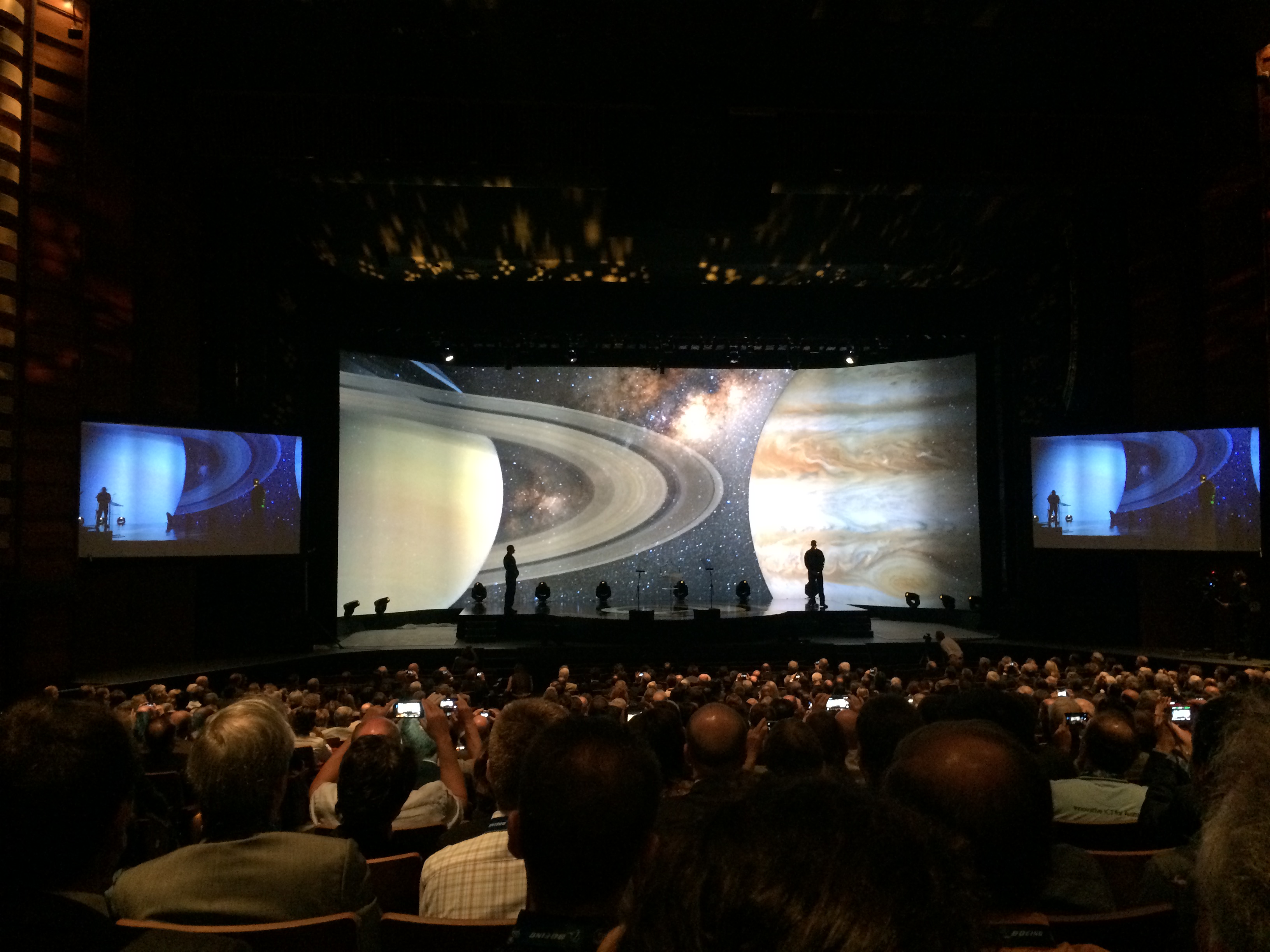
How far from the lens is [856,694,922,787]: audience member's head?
256 centimetres

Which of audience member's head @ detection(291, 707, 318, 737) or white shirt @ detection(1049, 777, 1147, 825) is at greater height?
white shirt @ detection(1049, 777, 1147, 825)

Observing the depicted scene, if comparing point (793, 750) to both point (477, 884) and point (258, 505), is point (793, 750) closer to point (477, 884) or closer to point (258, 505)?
point (477, 884)

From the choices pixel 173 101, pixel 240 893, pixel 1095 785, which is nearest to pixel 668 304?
pixel 173 101

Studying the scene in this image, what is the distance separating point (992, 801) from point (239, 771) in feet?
4.84

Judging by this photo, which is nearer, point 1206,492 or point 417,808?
point 417,808

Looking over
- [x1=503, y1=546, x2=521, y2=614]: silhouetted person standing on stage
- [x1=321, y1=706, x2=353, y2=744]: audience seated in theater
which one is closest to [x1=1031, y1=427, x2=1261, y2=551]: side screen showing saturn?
[x1=503, y1=546, x2=521, y2=614]: silhouetted person standing on stage

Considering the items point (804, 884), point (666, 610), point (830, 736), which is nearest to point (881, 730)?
point (830, 736)

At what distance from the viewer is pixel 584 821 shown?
4.58ft

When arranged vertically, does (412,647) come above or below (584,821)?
below

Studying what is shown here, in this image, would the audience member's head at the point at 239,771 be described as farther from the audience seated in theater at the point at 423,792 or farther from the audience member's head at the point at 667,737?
the audience member's head at the point at 667,737

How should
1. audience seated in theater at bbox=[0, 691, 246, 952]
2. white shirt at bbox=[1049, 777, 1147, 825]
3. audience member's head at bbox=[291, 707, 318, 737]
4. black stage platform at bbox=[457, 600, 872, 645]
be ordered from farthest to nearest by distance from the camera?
1. black stage platform at bbox=[457, 600, 872, 645]
2. audience member's head at bbox=[291, 707, 318, 737]
3. white shirt at bbox=[1049, 777, 1147, 825]
4. audience seated in theater at bbox=[0, 691, 246, 952]

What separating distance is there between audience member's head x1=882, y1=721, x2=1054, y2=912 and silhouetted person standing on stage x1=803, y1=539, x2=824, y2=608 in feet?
44.1

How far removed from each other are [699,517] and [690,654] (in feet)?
15.2

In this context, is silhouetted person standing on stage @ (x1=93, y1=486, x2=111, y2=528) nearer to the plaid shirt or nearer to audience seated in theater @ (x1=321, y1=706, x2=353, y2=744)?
audience seated in theater @ (x1=321, y1=706, x2=353, y2=744)
